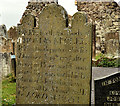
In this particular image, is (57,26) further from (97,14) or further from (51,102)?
(97,14)

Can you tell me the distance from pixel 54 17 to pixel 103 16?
32.3ft

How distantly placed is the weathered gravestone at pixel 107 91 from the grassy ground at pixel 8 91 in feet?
8.83

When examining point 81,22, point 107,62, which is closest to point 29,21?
point 81,22

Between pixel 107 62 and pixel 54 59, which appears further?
pixel 107 62

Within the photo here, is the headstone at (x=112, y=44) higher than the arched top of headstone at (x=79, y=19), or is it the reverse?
the arched top of headstone at (x=79, y=19)

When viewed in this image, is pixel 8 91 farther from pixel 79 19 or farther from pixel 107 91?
pixel 79 19

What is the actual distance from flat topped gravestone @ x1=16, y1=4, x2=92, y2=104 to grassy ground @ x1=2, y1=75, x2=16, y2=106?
6.31 feet

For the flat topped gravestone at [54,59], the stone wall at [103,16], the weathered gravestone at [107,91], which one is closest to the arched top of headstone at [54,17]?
the flat topped gravestone at [54,59]

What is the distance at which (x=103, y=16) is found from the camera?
1237 centimetres

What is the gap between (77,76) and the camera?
3.01 m

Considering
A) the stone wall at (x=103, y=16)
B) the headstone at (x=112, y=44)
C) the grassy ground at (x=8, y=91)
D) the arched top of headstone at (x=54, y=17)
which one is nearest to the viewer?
the arched top of headstone at (x=54, y=17)

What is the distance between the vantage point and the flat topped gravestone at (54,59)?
2.98 m

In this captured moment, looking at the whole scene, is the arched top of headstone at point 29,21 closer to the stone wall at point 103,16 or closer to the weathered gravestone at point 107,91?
the weathered gravestone at point 107,91

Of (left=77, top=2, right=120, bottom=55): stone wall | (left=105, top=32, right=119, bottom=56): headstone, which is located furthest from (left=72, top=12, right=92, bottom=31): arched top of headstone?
(left=77, top=2, right=120, bottom=55): stone wall
